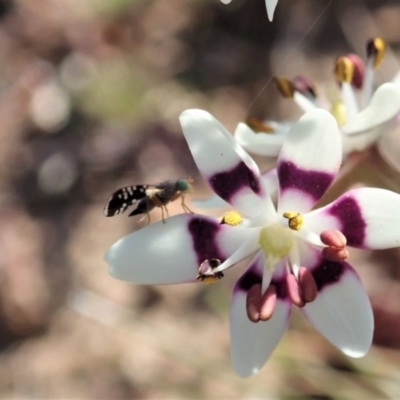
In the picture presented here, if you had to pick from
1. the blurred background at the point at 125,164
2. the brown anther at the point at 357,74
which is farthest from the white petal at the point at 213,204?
the blurred background at the point at 125,164

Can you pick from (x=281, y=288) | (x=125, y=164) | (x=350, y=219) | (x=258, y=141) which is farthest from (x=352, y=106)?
(x=125, y=164)

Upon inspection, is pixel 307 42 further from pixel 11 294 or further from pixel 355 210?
pixel 355 210

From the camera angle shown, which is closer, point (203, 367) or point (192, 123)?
point (192, 123)

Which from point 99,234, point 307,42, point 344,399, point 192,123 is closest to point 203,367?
point 344,399

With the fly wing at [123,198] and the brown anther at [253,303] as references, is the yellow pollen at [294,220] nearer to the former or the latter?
the brown anther at [253,303]

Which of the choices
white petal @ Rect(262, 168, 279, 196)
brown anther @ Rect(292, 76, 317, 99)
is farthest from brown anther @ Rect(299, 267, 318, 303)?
brown anther @ Rect(292, 76, 317, 99)

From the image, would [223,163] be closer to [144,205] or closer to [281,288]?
[144,205]
